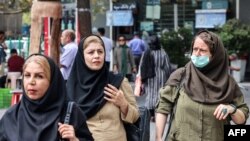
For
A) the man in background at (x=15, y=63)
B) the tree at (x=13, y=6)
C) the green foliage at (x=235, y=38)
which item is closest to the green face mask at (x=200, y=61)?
the man in background at (x=15, y=63)

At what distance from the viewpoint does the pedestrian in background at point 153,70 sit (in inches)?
374

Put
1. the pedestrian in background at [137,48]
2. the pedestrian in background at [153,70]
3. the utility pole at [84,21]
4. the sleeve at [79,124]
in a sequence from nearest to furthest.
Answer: the sleeve at [79,124] < the pedestrian in background at [153,70] < the utility pole at [84,21] < the pedestrian in background at [137,48]

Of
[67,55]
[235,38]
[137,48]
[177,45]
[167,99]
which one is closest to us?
[167,99]

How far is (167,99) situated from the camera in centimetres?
410

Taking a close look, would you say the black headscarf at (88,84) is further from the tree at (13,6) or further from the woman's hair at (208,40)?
the tree at (13,6)

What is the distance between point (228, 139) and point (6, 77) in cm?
1171

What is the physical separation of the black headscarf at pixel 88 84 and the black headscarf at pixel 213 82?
0.60m

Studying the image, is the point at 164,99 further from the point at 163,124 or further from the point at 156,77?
the point at 156,77

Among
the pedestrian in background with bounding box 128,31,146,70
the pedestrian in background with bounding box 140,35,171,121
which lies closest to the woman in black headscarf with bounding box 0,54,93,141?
the pedestrian in background with bounding box 140,35,171,121

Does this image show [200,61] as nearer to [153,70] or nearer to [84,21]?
[153,70]

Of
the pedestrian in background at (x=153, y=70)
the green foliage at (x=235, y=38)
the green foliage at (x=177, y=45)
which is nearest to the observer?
the pedestrian in background at (x=153, y=70)

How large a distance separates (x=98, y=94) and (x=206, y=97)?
772 millimetres

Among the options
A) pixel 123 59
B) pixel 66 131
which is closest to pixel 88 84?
pixel 66 131

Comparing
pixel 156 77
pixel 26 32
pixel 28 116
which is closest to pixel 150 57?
pixel 156 77
